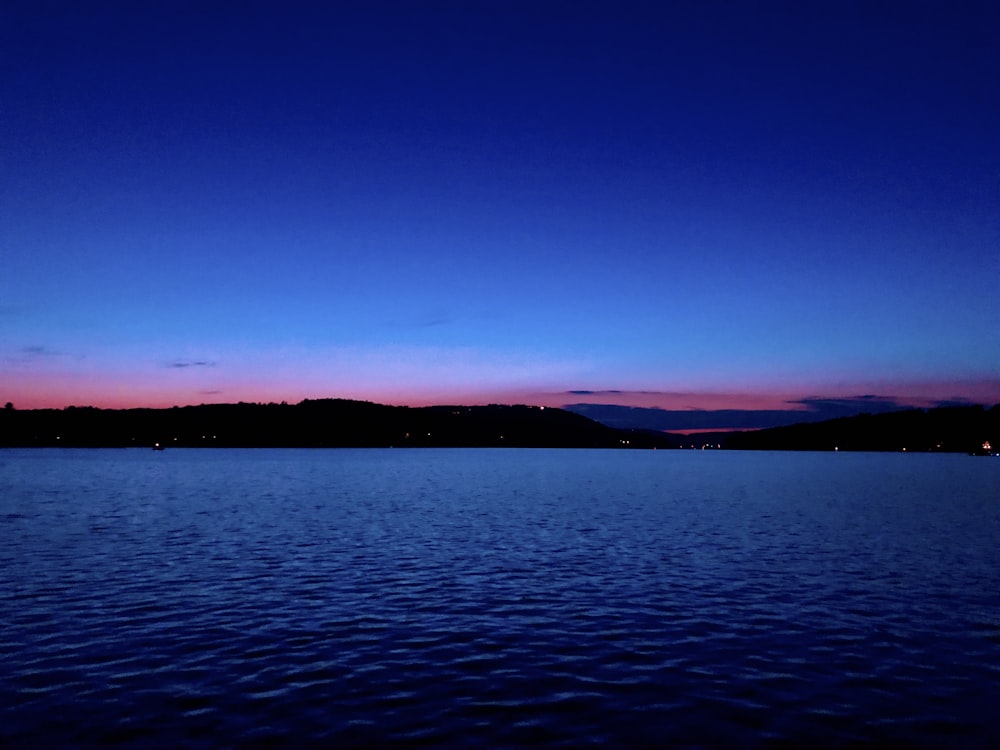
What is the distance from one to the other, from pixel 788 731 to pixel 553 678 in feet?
23.0

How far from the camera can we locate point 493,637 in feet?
90.5

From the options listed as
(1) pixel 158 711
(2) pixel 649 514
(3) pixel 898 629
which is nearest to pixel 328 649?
(1) pixel 158 711

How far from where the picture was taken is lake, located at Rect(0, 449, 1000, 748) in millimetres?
19172

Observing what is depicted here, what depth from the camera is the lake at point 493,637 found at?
19.2 metres

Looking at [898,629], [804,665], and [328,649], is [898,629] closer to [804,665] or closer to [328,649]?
[804,665]

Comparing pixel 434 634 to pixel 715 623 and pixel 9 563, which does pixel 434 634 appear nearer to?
pixel 715 623

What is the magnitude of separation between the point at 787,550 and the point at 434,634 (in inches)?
1313

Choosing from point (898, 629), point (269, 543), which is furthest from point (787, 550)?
point (269, 543)

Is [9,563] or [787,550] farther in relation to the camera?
[787,550]

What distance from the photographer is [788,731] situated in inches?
744

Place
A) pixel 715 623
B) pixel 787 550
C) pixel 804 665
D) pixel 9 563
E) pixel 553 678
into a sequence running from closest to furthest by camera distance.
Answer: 1. pixel 553 678
2. pixel 804 665
3. pixel 715 623
4. pixel 9 563
5. pixel 787 550

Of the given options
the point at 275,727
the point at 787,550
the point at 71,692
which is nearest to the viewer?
the point at 275,727

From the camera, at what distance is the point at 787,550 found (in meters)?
51.9

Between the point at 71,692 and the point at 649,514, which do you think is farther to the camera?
the point at 649,514
